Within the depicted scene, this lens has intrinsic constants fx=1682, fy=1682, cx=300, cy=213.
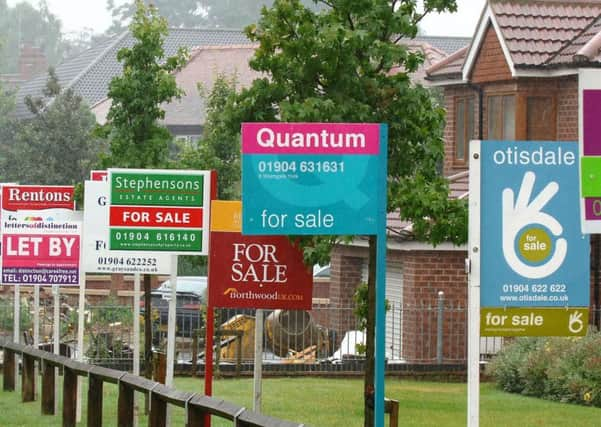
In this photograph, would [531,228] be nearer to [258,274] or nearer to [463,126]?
[258,274]

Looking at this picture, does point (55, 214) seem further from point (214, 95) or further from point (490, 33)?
point (214, 95)

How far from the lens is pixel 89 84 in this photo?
8438 cm

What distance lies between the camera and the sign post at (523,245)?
9898mm

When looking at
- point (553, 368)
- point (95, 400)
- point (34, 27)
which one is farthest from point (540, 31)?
point (34, 27)

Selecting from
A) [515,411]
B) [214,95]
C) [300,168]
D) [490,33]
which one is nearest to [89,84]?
[214,95]

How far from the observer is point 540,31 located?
106 ft

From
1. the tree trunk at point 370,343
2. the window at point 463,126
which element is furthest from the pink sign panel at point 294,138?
the window at point 463,126

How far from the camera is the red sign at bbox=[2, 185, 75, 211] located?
20953 mm

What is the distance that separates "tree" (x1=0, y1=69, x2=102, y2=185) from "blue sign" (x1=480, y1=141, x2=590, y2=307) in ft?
155

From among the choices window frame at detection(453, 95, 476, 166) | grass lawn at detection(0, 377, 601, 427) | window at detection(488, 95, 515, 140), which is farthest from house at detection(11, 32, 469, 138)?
grass lawn at detection(0, 377, 601, 427)

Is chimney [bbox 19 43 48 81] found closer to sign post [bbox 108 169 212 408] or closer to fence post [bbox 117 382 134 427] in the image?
sign post [bbox 108 169 212 408]

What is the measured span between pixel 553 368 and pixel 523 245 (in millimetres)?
13385

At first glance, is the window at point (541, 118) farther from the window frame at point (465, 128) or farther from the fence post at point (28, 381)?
the fence post at point (28, 381)

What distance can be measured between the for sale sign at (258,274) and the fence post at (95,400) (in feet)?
6.44
